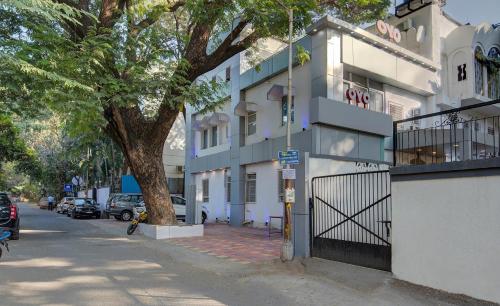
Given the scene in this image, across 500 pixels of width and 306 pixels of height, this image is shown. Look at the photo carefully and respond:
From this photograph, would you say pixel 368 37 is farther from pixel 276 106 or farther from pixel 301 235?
pixel 301 235

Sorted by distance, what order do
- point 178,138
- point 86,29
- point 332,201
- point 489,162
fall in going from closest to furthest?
point 489,162, point 332,201, point 86,29, point 178,138

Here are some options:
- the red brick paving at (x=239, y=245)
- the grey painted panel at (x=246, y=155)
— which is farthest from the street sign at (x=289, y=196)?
the grey painted panel at (x=246, y=155)

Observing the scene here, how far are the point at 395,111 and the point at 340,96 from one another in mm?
4384

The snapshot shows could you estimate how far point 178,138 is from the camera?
43.1 m

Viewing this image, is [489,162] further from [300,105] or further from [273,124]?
[273,124]

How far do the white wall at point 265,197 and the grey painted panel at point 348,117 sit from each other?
4.37m

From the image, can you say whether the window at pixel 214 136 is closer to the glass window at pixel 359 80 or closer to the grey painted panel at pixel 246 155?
the grey painted panel at pixel 246 155

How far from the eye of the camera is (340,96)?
60.7ft

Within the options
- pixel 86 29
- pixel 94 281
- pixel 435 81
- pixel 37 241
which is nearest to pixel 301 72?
pixel 435 81

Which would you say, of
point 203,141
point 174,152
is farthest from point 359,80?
point 174,152

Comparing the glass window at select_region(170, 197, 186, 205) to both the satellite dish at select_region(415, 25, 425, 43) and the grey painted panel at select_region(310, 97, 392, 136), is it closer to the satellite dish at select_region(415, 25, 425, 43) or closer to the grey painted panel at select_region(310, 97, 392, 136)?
the grey painted panel at select_region(310, 97, 392, 136)

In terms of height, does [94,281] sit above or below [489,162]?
below

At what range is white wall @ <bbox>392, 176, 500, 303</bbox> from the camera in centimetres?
744

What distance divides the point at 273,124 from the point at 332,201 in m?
10.6
